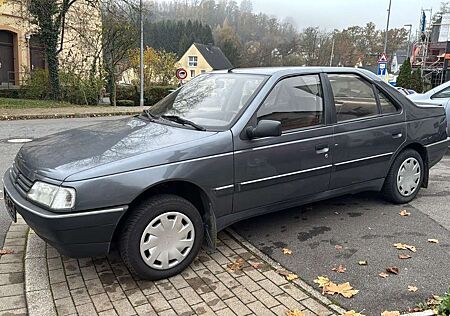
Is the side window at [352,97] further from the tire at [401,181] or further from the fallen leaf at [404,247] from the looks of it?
the fallen leaf at [404,247]

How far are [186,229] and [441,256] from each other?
7.68 ft

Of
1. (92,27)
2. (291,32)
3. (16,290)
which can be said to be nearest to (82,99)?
(92,27)

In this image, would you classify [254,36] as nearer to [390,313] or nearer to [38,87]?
[38,87]

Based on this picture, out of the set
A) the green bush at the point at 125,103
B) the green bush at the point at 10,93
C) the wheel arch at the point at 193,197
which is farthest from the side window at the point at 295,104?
the green bush at the point at 125,103

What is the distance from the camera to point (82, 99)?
23672 millimetres

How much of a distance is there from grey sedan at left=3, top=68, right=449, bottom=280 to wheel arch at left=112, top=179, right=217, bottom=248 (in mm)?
11

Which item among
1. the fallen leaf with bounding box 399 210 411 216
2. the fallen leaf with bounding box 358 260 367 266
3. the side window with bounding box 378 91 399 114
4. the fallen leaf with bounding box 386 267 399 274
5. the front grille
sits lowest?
the fallen leaf with bounding box 358 260 367 266

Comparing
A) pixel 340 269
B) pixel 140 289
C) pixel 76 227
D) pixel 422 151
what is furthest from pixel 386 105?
pixel 76 227

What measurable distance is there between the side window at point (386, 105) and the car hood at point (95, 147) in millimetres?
2346

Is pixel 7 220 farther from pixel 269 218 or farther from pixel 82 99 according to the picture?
pixel 82 99

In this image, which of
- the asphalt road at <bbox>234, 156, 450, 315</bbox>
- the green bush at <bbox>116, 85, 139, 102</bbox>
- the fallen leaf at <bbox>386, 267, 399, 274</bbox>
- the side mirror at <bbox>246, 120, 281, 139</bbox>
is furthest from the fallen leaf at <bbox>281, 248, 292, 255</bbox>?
the green bush at <bbox>116, 85, 139, 102</bbox>

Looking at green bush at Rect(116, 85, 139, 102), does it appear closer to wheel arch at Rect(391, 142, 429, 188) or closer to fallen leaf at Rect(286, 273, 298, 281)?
wheel arch at Rect(391, 142, 429, 188)

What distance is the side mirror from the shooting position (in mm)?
3719

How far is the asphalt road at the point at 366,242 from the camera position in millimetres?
3328
